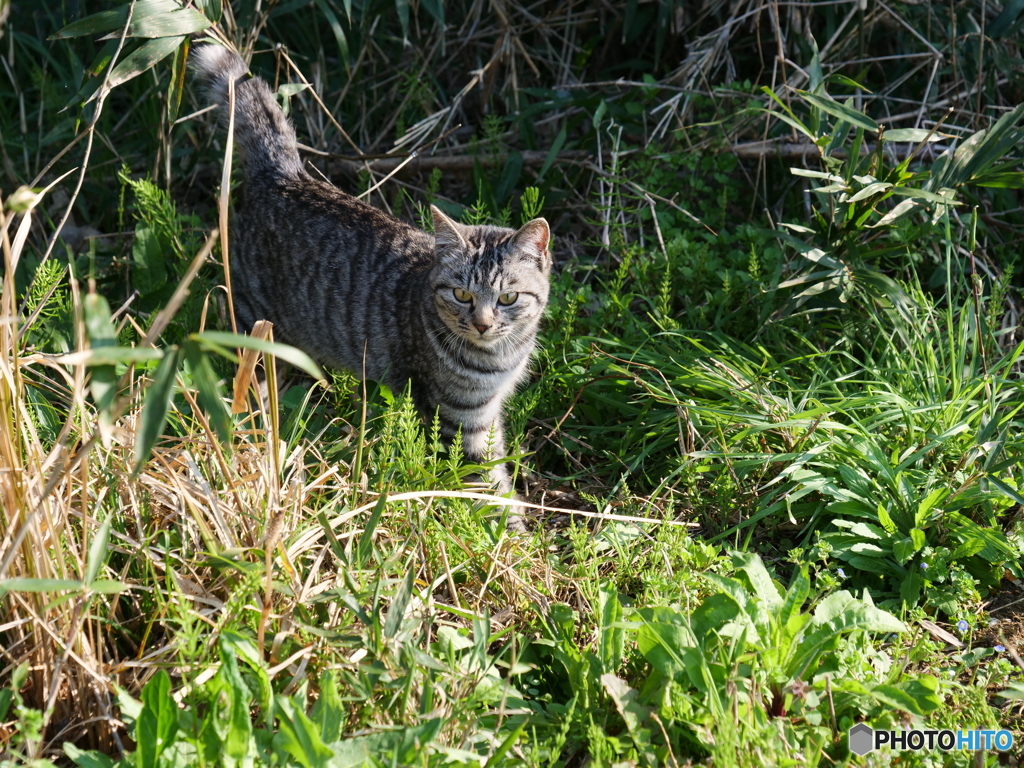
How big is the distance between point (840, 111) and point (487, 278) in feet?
4.44

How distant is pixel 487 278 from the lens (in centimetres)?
311

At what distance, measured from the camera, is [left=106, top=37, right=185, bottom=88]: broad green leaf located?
2855 millimetres

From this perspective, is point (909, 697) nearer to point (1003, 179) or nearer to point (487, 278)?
point (487, 278)

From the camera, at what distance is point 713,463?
289 centimetres

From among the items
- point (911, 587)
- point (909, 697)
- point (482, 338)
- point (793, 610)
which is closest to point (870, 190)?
point (911, 587)

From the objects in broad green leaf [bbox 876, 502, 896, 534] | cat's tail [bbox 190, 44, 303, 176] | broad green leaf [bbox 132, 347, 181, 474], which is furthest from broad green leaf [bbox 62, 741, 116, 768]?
cat's tail [bbox 190, 44, 303, 176]

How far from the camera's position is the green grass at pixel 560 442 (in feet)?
6.10

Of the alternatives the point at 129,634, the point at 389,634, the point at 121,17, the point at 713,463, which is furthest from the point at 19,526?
the point at 713,463

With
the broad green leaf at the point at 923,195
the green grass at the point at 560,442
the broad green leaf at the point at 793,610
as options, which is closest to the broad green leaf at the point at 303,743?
the green grass at the point at 560,442

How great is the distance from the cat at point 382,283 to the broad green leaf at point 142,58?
1.74 feet

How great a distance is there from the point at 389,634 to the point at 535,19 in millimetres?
3515

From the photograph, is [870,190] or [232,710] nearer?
[232,710]

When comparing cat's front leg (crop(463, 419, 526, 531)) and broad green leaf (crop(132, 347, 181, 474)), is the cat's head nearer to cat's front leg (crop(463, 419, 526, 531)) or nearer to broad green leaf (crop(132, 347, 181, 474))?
cat's front leg (crop(463, 419, 526, 531))

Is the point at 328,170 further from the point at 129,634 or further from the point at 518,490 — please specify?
the point at 129,634
